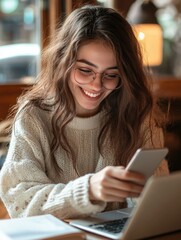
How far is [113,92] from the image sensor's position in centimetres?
176

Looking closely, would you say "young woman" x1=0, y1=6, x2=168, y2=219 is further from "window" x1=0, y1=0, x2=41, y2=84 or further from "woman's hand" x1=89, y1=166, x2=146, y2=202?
"window" x1=0, y1=0, x2=41, y2=84

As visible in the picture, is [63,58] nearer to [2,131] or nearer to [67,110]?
[67,110]

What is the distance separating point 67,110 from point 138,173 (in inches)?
20.5

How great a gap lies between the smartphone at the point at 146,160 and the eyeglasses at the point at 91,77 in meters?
0.44

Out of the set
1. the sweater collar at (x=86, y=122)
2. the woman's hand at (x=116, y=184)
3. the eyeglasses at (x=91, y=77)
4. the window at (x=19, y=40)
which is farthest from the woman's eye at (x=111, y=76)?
the window at (x=19, y=40)

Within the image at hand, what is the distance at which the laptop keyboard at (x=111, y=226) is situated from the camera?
4.08ft

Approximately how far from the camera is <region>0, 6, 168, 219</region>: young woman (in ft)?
4.87

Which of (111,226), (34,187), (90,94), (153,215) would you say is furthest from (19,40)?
(153,215)

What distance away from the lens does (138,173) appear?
3.97 feet

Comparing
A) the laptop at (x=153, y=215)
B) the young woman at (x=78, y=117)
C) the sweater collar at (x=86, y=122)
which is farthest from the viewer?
the sweater collar at (x=86, y=122)

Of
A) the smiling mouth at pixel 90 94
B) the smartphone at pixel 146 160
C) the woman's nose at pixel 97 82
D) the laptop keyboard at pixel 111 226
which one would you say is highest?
the woman's nose at pixel 97 82

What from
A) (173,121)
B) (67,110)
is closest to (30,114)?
(67,110)

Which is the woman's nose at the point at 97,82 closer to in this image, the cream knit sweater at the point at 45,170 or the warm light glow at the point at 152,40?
the cream knit sweater at the point at 45,170

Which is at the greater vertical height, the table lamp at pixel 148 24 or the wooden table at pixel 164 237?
the table lamp at pixel 148 24
